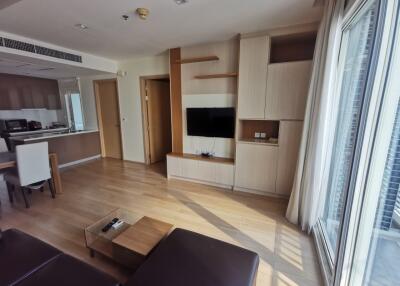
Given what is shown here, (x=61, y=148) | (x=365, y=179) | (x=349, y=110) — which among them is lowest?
(x=61, y=148)

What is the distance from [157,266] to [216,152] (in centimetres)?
251

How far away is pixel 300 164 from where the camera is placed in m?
2.17

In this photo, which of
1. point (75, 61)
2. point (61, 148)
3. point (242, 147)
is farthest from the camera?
point (61, 148)

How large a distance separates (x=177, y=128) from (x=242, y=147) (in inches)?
55.5

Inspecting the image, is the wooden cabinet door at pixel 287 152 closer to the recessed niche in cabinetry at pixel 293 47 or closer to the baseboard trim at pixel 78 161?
the recessed niche in cabinetry at pixel 293 47

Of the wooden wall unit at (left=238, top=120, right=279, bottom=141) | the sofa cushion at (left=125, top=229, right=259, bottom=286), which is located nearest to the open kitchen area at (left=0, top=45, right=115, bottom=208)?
the sofa cushion at (left=125, top=229, right=259, bottom=286)

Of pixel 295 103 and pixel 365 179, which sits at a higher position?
pixel 295 103

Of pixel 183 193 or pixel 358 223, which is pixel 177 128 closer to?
pixel 183 193

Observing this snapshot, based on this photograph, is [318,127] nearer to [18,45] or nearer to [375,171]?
[375,171]

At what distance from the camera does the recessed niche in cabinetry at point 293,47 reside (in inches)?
109

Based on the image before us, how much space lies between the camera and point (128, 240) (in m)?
1.61

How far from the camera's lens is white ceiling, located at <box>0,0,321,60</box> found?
2.03m

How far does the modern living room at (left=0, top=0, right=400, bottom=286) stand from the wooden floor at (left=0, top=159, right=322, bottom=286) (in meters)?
0.02

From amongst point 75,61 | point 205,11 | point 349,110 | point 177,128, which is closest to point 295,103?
point 349,110
